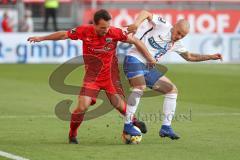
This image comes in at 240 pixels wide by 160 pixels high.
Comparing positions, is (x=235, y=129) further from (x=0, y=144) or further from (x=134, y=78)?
(x=0, y=144)

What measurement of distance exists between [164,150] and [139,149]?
349mm

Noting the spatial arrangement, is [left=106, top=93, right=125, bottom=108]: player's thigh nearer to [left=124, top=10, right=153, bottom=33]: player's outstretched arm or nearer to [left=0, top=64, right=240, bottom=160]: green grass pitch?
[left=0, top=64, right=240, bottom=160]: green grass pitch

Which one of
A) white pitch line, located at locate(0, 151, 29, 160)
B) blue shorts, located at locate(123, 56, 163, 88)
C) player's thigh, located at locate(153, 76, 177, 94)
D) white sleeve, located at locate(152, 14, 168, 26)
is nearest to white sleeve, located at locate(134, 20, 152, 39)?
white sleeve, located at locate(152, 14, 168, 26)

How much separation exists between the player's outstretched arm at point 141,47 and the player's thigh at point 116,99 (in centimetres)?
69

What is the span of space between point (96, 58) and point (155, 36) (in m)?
1.04

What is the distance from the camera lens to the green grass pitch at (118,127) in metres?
11.2

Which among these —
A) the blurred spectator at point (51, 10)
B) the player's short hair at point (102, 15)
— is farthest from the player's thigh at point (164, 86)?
the blurred spectator at point (51, 10)

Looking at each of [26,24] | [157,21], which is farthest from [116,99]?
[26,24]

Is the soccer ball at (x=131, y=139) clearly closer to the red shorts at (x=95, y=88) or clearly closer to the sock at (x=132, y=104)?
the sock at (x=132, y=104)

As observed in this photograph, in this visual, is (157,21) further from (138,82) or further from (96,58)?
(96,58)

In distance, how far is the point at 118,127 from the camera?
14.3 meters

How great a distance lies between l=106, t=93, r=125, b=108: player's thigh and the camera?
12273mm

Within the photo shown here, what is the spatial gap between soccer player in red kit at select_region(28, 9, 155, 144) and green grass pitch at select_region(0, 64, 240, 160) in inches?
23.8

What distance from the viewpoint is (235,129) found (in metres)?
14.0
